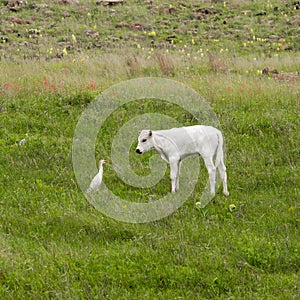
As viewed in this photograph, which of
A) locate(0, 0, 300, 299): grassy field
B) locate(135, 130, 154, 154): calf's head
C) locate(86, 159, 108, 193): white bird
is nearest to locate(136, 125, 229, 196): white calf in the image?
locate(135, 130, 154, 154): calf's head

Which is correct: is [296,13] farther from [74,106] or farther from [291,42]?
[74,106]

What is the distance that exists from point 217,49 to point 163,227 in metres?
14.5

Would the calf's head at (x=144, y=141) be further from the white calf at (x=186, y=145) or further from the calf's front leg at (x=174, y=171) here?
the calf's front leg at (x=174, y=171)

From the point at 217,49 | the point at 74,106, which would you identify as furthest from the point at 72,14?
the point at 74,106

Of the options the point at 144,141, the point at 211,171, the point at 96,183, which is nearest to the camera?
the point at 211,171

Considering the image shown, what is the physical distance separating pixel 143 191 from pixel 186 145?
3.51 ft

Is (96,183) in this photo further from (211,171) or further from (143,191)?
(211,171)

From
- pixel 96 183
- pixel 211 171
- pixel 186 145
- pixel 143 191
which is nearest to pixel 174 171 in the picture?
pixel 186 145

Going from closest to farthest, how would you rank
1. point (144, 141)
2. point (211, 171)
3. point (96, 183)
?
1. point (211, 171)
2. point (144, 141)
3. point (96, 183)

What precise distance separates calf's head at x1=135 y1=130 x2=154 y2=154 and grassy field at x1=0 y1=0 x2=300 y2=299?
0.74 meters

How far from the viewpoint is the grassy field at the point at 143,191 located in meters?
6.38

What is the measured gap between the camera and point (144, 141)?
8883 millimetres

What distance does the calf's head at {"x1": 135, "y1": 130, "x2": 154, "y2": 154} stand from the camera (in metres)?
8.83

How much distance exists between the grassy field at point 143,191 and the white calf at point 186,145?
1.59 ft
